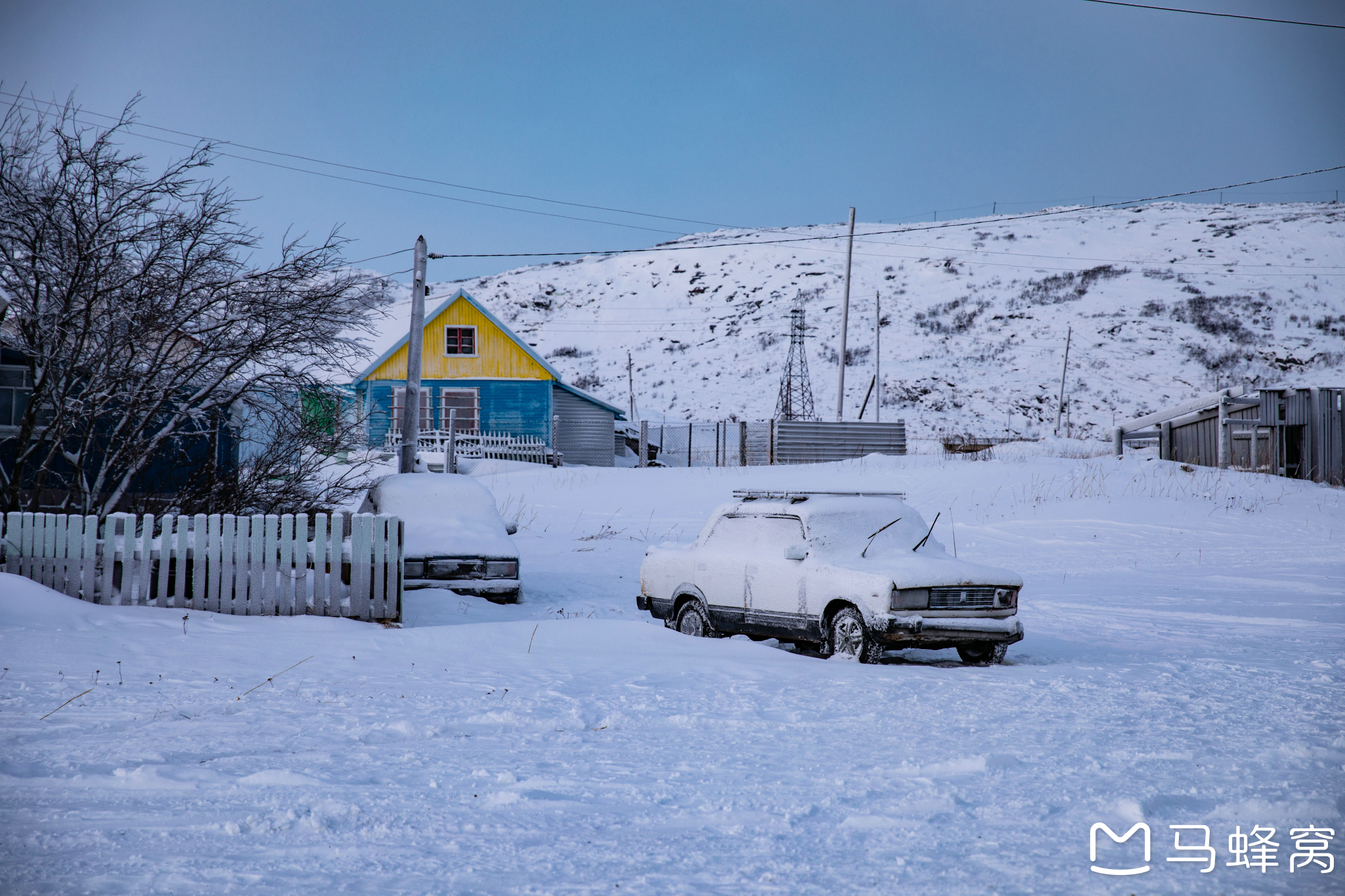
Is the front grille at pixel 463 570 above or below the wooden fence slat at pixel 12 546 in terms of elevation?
below

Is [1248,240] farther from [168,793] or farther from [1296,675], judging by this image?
[168,793]

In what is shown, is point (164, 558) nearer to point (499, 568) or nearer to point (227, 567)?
point (227, 567)

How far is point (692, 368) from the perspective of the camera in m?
70.9

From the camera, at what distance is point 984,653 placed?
8.71 meters

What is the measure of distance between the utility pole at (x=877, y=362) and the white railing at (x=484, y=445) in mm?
17117

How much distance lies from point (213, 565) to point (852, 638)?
6277 millimetres

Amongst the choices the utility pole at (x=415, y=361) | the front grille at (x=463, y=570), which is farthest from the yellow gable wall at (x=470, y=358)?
the front grille at (x=463, y=570)

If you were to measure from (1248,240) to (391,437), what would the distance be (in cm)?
7565

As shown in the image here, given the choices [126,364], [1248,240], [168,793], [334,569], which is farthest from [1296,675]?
[1248,240]

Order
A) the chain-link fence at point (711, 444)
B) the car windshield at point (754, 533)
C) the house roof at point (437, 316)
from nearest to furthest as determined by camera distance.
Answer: the car windshield at point (754, 533)
the chain-link fence at point (711, 444)
the house roof at point (437, 316)

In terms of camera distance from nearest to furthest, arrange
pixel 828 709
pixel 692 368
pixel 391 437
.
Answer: pixel 828 709 → pixel 391 437 → pixel 692 368

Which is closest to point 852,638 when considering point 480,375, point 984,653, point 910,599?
point 910,599

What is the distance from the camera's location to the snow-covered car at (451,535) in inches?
470

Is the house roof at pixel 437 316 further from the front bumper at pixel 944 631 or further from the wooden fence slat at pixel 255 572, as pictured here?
the front bumper at pixel 944 631
